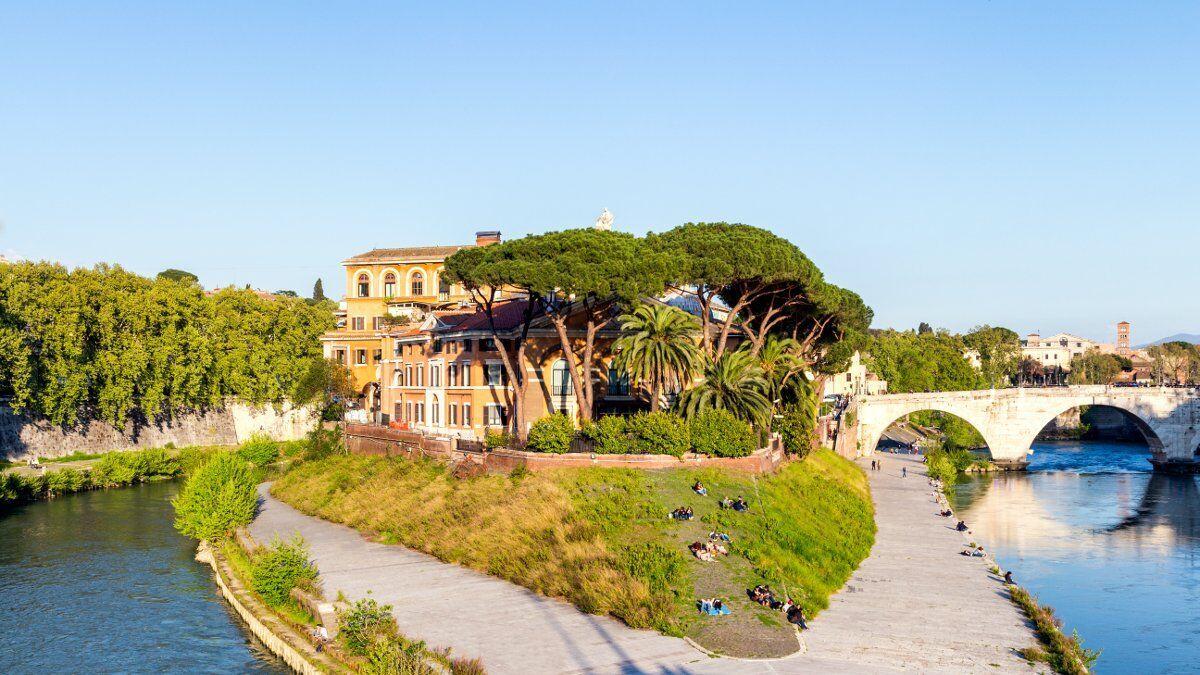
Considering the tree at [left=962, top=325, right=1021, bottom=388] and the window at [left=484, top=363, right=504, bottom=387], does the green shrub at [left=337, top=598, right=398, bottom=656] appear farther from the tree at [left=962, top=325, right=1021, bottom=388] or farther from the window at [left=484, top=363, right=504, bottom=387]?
the tree at [left=962, top=325, right=1021, bottom=388]

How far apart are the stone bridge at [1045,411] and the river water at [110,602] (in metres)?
67.5

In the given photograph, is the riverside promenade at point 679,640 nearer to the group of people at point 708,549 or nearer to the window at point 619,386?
the group of people at point 708,549

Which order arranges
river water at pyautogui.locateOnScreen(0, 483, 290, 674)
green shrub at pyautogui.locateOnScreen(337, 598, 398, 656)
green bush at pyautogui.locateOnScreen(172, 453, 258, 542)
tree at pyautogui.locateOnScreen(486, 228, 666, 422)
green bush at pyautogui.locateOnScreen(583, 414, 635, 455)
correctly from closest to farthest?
green shrub at pyautogui.locateOnScreen(337, 598, 398, 656), river water at pyautogui.locateOnScreen(0, 483, 290, 674), green bush at pyautogui.locateOnScreen(583, 414, 635, 455), tree at pyautogui.locateOnScreen(486, 228, 666, 422), green bush at pyautogui.locateOnScreen(172, 453, 258, 542)

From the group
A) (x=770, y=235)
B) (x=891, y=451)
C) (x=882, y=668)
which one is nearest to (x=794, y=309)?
(x=770, y=235)

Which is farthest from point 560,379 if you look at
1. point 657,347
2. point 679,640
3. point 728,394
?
point 679,640

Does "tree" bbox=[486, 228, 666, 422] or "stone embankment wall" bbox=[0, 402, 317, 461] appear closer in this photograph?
"tree" bbox=[486, 228, 666, 422]

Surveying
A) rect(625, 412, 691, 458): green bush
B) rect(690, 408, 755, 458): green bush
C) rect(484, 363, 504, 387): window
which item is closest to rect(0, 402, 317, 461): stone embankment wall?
rect(484, 363, 504, 387): window

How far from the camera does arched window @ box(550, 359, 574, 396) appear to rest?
5884cm

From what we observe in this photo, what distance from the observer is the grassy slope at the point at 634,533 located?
31656 millimetres

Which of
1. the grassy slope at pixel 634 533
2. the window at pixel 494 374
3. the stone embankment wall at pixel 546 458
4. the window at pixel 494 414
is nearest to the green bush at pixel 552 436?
the stone embankment wall at pixel 546 458

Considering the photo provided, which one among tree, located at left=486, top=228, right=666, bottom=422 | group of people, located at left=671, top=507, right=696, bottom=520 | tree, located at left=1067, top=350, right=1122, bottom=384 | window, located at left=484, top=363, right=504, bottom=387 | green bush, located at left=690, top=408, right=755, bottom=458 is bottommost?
group of people, located at left=671, top=507, right=696, bottom=520

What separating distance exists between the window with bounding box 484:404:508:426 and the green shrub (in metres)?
29.5

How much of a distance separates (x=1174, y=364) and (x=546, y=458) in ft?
573

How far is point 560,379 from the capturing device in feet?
193
